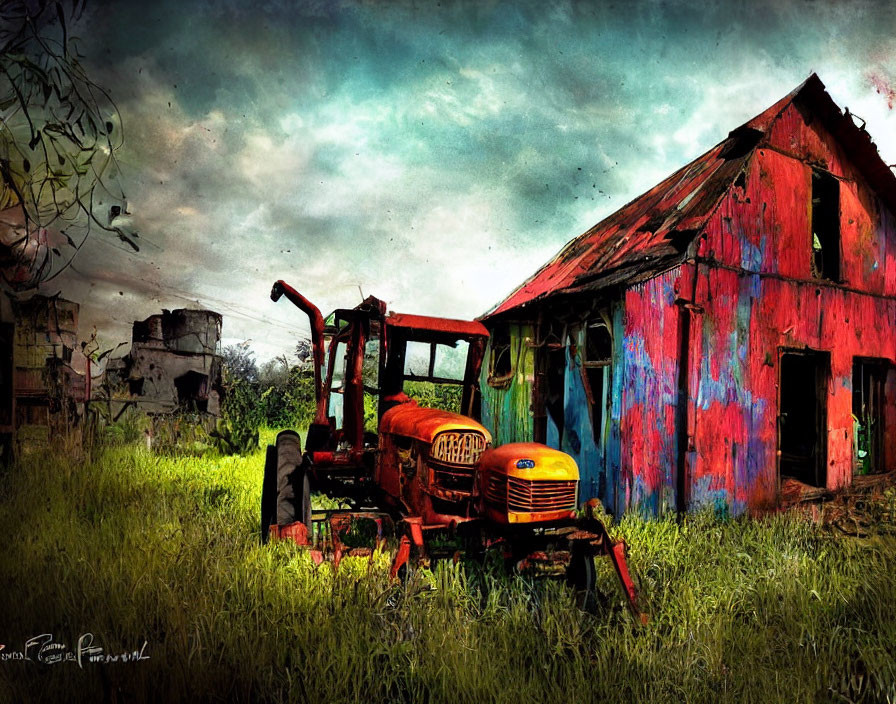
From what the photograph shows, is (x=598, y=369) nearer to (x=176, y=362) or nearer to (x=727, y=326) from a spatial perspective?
(x=727, y=326)

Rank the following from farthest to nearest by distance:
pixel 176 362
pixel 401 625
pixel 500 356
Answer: pixel 176 362
pixel 500 356
pixel 401 625

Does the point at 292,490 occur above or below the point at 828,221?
below

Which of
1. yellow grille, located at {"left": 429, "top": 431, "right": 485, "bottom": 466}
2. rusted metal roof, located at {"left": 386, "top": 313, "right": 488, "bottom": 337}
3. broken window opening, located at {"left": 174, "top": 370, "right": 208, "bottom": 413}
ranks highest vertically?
rusted metal roof, located at {"left": 386, "top": 313, "right": 488, "bottom": 337}

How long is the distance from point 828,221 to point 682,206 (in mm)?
2733

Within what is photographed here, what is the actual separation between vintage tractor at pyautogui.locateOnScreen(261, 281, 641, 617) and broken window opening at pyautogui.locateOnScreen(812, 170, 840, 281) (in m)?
6.39

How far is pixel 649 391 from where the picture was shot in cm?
669

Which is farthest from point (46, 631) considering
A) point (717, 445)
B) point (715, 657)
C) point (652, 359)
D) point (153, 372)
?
point (153, 372)

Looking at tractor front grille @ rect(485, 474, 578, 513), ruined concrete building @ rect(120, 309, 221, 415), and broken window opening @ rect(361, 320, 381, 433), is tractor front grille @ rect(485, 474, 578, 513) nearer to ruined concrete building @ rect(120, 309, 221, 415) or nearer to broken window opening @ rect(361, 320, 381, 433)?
broken window opening @ rect(361, 320, 381, 433)

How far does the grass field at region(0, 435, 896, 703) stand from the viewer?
2.65 meters

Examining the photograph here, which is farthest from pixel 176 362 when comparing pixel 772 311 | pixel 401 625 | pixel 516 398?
pixel 772 311

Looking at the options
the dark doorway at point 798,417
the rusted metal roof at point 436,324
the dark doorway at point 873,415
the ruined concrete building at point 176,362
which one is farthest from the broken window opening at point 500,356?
the ruined concrete building at point 176,362

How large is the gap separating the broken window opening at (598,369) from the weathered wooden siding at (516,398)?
4.29 ft

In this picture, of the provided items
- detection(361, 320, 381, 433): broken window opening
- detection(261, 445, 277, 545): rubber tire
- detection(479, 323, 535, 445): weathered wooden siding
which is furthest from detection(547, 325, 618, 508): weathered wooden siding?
detection(261, 445, 277, 545): rubber tire
